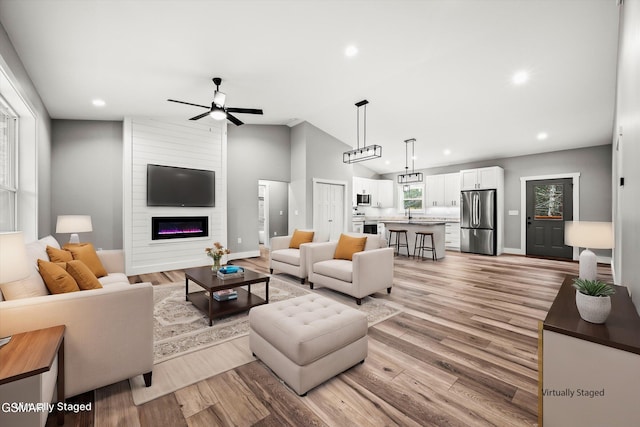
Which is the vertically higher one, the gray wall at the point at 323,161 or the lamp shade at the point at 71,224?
the gray wall at the point at 323,161

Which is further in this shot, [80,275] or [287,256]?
[287,256]

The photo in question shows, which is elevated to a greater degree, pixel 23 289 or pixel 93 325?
pixel 23 289

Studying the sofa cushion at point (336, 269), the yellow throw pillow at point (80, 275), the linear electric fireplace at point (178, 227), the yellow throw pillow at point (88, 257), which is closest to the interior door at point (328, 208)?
the linear electric fireplace at point (178, 227)

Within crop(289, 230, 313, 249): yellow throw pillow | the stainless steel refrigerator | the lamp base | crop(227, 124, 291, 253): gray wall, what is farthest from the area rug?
the stainless steel refrigerator

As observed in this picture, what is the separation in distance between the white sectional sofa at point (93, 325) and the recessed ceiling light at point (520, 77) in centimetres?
545

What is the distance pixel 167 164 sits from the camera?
17.8 ft

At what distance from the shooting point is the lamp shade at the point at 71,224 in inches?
145

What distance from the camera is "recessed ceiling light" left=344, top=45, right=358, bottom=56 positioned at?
11.8 ft

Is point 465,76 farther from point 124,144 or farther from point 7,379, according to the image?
point 124,144

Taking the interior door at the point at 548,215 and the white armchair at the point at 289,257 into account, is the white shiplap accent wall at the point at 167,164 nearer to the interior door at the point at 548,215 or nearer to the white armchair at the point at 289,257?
the white armchair at the point at 289,257

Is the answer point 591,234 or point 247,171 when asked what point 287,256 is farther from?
point 591,234

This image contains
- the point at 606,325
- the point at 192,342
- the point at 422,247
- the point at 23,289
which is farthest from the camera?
the point at 422,247

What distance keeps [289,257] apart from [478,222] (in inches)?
220

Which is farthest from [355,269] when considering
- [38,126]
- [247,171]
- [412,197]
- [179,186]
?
[412,197]
